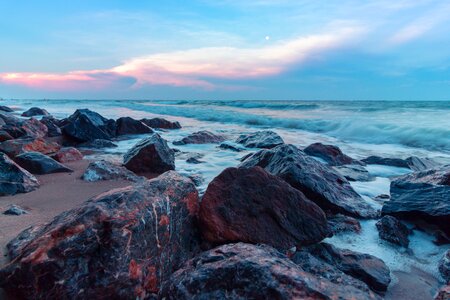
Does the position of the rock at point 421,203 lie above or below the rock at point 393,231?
above

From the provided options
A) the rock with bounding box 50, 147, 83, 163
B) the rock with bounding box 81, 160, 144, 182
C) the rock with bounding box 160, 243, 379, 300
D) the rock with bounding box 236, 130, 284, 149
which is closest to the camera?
the rock with bounding box 160, 243, 379, 300

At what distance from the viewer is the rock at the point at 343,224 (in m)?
3.11

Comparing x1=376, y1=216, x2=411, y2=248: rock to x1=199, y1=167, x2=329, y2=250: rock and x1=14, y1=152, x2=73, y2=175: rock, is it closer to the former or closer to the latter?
x1=199, y1=167, x2=329, y2=250: rock

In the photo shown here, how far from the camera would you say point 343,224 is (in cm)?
318

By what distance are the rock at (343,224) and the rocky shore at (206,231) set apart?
0.01 meters

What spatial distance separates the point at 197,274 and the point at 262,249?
0.37 meters

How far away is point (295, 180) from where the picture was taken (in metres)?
3.37

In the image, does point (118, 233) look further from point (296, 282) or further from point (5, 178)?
point (5, 178)

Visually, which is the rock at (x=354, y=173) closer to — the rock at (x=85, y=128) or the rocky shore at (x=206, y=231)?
the rocky shore at (x=206, y=231)

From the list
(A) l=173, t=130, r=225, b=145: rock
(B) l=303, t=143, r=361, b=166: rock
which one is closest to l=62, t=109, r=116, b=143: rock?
(A) l=173, t=130, r=225, b=145: rock

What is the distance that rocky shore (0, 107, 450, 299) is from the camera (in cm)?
154

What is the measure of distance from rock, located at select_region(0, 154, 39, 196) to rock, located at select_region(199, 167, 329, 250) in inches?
86.8

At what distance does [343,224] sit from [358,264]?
31.8 inches

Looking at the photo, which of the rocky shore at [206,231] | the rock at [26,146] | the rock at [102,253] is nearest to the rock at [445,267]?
the rocky shore at [206,231]
